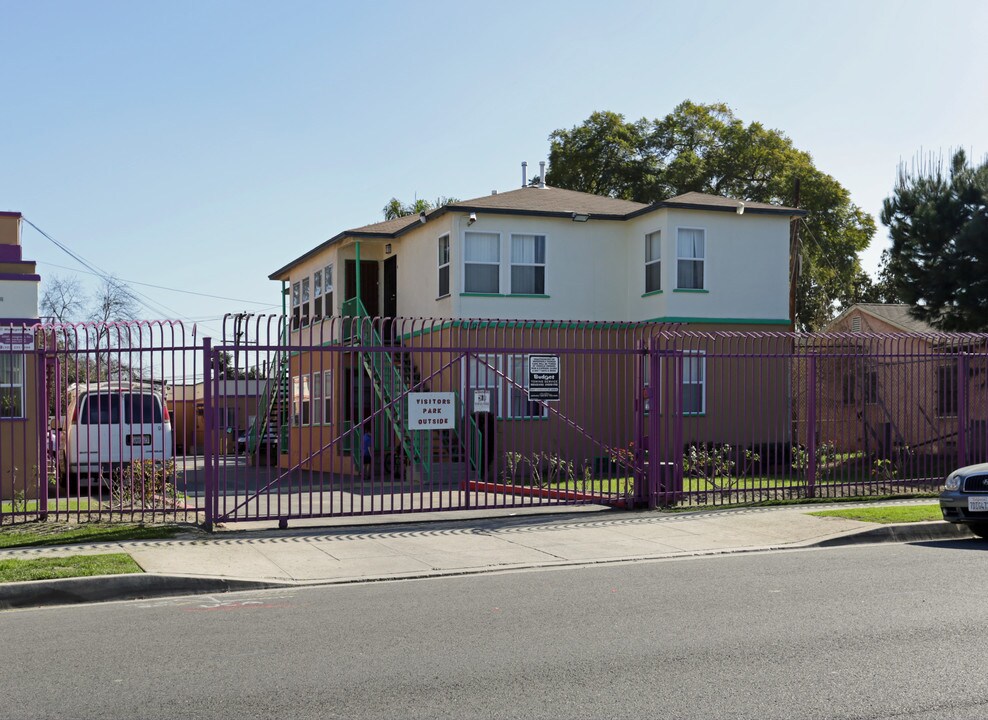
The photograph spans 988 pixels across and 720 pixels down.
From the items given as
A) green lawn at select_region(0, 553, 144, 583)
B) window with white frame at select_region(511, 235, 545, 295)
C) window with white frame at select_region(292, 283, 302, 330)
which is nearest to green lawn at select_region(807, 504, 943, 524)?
green lawn at select_region(0, 553, 144, 583)

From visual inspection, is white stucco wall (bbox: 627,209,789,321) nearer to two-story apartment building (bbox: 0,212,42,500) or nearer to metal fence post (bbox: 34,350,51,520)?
two-story apartment building (bbox: 0,212,42,500)

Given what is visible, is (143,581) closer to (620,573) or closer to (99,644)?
(99,644)

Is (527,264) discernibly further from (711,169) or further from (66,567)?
(711,169)

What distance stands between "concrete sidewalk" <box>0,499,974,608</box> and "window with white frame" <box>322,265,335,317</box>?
52.7ft

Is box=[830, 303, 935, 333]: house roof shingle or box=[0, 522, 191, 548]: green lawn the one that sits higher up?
box=[830, 303, 935, 333]: house roof shingle

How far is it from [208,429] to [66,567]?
304 centimetres

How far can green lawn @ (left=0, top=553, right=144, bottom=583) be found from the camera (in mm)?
10086

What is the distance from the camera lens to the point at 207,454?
42.4 ft

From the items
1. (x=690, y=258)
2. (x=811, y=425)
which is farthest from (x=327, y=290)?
(x=811, y=425)

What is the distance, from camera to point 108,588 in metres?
9.94

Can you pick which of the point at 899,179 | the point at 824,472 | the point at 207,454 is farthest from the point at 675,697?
the point at 899,179

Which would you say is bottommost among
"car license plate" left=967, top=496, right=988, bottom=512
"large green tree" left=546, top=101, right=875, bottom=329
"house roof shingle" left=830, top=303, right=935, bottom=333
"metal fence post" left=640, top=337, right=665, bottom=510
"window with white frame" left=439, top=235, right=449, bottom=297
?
"car license plate" left=967, top=496, right=988, bottom=512

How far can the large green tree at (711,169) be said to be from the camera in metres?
44.8

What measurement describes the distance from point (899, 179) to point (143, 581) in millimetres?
22805
